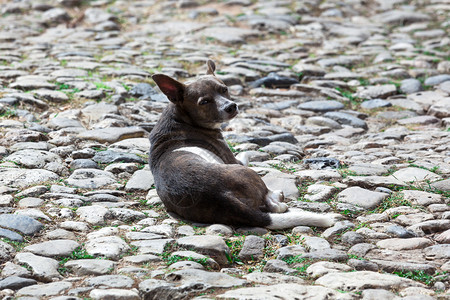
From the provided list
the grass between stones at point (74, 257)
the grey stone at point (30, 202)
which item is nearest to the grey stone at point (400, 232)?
the grass between stones at point (74, 257)

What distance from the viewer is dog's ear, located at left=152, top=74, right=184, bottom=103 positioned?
20.2 ft

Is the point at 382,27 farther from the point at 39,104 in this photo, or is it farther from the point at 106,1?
the point at 39,104

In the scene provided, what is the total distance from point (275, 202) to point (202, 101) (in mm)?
1493

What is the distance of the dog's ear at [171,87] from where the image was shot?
6160 millimetres

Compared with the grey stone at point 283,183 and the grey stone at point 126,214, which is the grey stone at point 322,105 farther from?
the grey stone at point 126,214

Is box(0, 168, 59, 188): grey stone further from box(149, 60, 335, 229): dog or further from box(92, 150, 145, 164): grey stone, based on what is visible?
box(149, 60, 335, 229): dog

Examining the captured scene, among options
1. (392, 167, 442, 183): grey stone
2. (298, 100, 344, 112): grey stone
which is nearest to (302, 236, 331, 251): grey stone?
(392, 167, 442, 183): grey stone

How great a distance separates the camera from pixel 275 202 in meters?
5.36

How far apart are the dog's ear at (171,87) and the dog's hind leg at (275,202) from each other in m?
1.54

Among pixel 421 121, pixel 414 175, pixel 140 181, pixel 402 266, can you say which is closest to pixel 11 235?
pixel 140 181

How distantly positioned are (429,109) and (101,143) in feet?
15.5

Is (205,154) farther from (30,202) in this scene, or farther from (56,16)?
(56,16)

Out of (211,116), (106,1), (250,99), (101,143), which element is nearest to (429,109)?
(250,99)

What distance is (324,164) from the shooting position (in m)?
6.71
